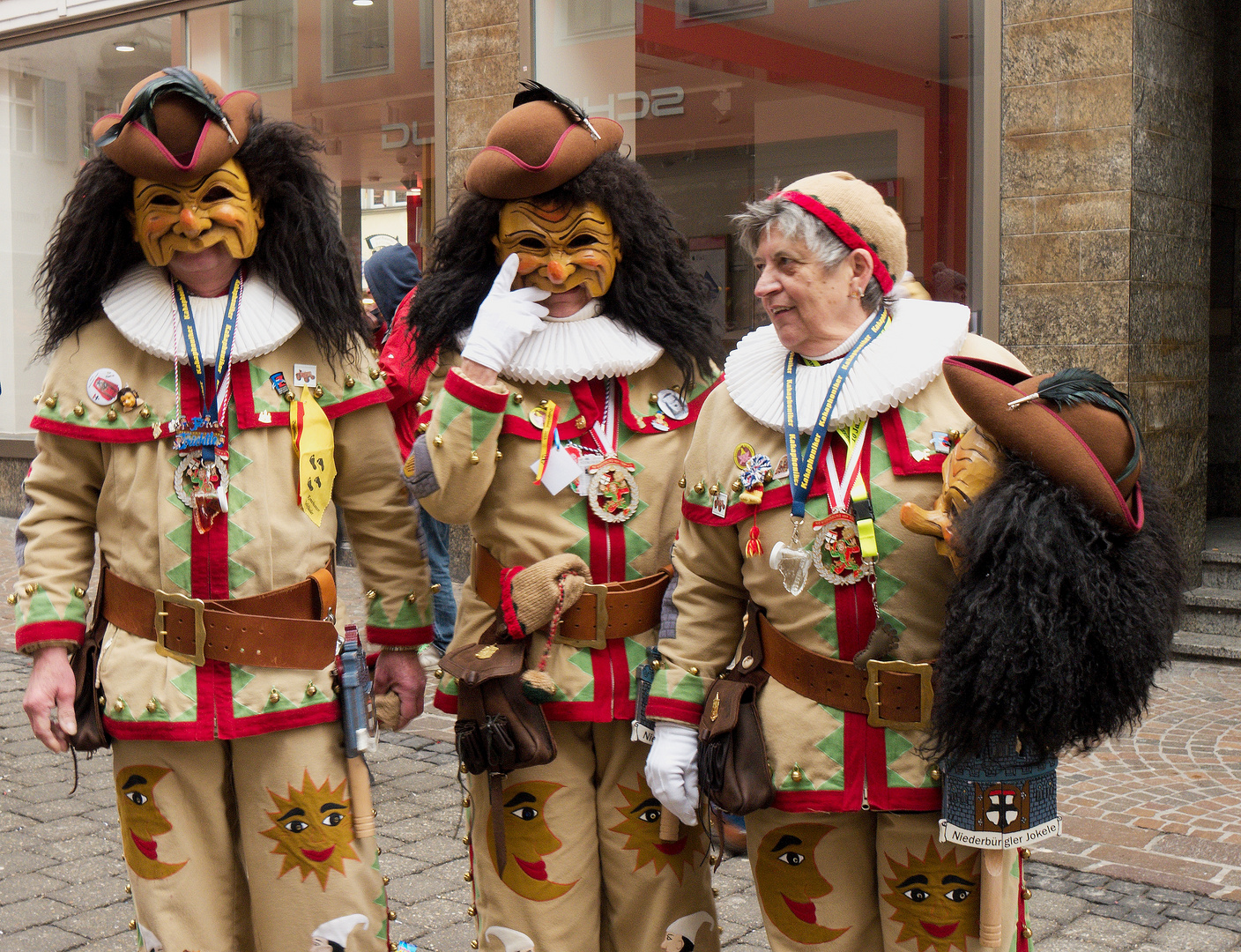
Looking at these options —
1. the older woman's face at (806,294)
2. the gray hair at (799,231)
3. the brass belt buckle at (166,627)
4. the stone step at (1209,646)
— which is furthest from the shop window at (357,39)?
the older woman's face at (806,294)

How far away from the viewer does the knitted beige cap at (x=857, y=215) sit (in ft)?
8.43

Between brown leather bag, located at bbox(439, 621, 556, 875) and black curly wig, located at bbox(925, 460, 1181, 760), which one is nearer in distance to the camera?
black curly wig, located at bbox(925, 460, 1181, 760)

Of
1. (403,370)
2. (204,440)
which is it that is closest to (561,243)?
(204,440)

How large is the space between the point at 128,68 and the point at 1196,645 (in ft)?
30.2

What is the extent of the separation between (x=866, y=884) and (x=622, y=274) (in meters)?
1.44

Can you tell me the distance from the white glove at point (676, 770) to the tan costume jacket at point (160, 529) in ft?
2.42

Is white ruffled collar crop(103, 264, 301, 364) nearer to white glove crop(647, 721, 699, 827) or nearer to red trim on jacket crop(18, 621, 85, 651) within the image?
red trim on jacket crop(18, 621, 85, 651)

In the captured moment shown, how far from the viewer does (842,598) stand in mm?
2504

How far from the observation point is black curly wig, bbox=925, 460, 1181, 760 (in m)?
2.17

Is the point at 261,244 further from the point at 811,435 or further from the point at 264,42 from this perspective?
the point at 264,42

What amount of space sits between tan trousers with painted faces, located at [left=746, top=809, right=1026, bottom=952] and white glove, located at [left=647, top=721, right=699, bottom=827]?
13cm

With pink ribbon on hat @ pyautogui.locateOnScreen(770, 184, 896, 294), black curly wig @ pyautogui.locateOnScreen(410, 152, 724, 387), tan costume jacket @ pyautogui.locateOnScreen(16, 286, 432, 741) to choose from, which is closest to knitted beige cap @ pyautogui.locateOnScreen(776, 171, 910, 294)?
pink ribbon on hat @ pyautogui.locateOnScreen(770, 184, 896, 294)

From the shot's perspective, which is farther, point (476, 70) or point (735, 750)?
point (476, 70)

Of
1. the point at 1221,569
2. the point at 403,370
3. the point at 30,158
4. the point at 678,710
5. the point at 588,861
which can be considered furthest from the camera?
the point at 30,158
